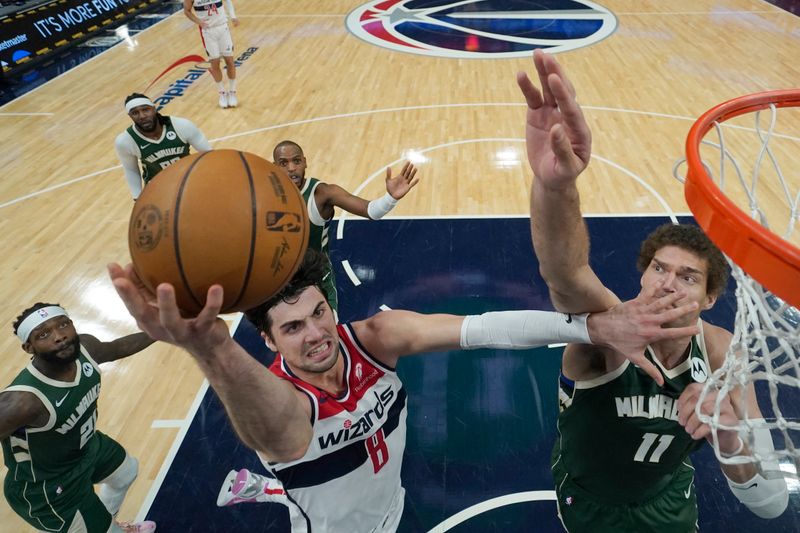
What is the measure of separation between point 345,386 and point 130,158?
3889 mm

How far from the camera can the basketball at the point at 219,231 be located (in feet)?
5.39

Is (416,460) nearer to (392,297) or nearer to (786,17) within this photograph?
(392,297)

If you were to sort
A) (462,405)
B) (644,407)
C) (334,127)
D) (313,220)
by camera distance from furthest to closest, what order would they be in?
(334,127) < (462,405) < (313,220) < (644,407)

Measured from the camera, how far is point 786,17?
12609 millimetres

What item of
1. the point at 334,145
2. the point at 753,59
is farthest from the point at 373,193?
the point at 753,59

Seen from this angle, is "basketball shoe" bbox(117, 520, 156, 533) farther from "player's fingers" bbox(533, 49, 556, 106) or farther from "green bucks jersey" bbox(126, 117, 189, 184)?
"player's fingers" bbox(533, 49, 556, 106)

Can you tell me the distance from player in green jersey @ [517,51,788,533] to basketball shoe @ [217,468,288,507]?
1.81m

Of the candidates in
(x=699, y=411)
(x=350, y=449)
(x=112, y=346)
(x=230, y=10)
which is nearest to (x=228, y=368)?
(x=350, y=449)

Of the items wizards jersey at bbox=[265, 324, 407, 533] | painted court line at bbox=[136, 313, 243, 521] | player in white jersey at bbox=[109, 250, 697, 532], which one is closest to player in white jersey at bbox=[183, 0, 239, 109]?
painted court line at bbox=[136, 313, 243, 521]

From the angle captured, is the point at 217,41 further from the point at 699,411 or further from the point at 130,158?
the point at 699,411

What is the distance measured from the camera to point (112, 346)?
137 inches

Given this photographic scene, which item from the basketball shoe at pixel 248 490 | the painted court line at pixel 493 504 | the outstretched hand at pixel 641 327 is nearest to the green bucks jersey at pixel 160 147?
the basketball shoe at pixel 248 490

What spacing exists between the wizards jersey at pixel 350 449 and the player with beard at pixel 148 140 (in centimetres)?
348

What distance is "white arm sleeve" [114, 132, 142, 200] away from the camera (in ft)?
16.6
